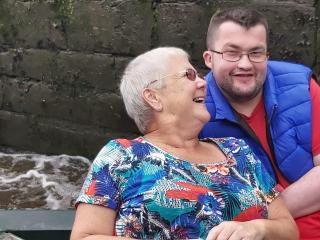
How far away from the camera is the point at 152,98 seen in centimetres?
238

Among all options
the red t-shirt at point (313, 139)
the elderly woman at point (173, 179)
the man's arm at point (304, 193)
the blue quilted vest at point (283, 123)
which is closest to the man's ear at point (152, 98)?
the elderly woman at point (173, 179)

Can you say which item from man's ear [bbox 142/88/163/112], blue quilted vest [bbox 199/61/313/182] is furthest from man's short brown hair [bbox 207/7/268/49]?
man's ear [bbox 142/88/163/112]

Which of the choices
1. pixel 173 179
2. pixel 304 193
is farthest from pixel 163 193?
pixel 304 193

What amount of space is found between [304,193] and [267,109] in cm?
40

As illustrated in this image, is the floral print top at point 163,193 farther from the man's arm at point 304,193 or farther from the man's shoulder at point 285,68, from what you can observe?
the man's shoulder at point 285,68

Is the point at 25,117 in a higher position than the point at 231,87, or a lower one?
lower

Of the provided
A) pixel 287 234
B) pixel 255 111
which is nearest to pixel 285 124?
pixel 255 111

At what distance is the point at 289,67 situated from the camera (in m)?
2.82

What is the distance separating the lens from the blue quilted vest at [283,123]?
2.66 meters

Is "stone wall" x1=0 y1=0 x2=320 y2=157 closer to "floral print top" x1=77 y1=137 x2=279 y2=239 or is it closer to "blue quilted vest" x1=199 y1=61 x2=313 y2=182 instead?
"blue quilted vest" x1=199 y1=61 x2=313 y2=182

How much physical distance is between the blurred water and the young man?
6.94ft

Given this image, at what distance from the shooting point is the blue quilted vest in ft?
8.71

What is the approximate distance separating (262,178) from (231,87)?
19.6 inches

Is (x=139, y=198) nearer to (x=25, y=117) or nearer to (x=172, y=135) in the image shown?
(x=172, y=135)
